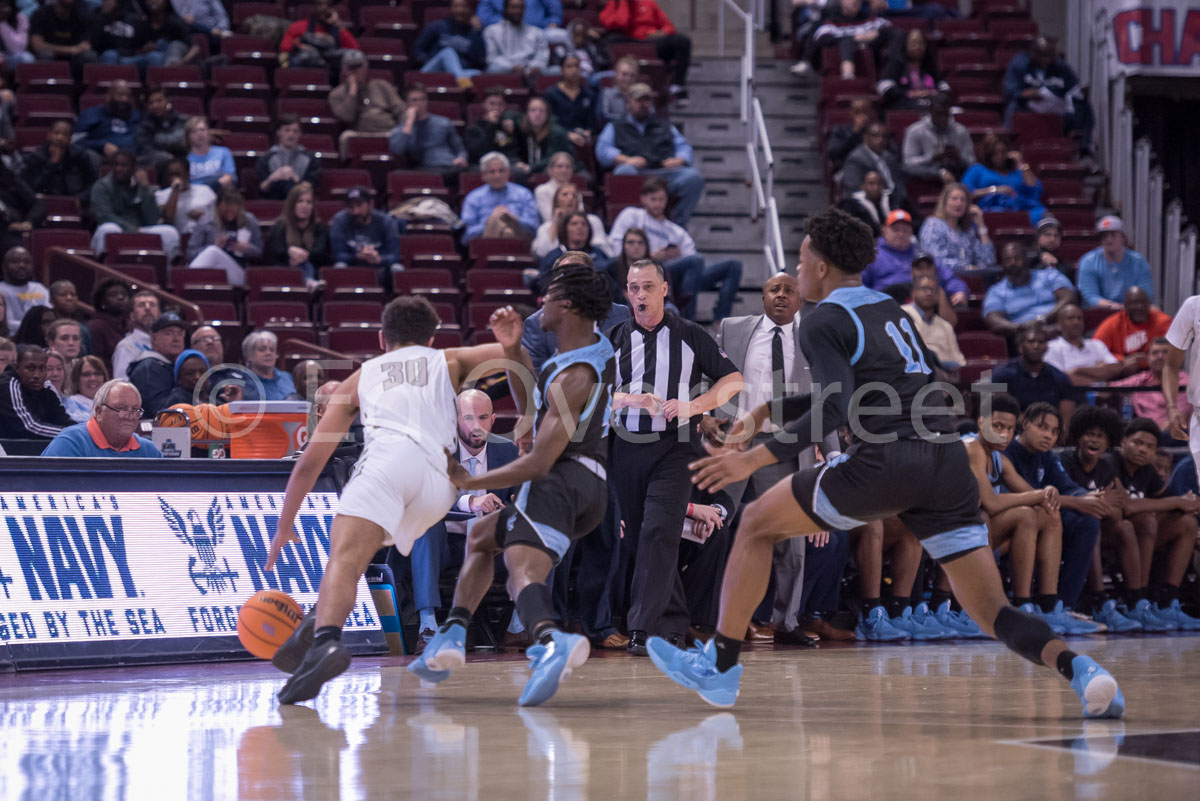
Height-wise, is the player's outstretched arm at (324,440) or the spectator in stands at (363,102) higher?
the spectator in stands at (363,102)

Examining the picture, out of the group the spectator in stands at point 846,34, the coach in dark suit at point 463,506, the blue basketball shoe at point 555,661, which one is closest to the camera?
the blue basketball shoe at point 555,661

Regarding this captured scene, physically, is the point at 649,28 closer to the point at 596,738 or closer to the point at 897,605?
the point at 897,605

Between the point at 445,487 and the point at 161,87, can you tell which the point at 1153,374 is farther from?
the point at 161,87

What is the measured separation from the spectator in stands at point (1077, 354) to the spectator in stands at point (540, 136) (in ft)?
16.5

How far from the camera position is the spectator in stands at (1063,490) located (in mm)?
9688

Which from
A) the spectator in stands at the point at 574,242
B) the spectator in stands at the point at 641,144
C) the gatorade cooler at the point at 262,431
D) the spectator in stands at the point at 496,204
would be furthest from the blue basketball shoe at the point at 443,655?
the spectator in stands at the point at 641,144

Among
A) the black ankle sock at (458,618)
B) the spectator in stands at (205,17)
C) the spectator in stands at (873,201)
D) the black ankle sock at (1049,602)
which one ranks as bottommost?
the black ankle sock at (1049,602)

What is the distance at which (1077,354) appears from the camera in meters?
12.3

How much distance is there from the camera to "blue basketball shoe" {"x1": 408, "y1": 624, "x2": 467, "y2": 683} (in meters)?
5.36

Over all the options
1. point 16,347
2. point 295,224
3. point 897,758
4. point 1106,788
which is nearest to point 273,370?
point 16,347

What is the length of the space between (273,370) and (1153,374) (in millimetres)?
7028

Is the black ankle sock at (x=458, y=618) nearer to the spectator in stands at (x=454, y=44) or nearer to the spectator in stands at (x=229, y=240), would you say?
the spectator in stands at (x=229, y=240)

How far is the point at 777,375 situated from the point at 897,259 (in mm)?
5192

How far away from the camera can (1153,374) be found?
1163 cm
